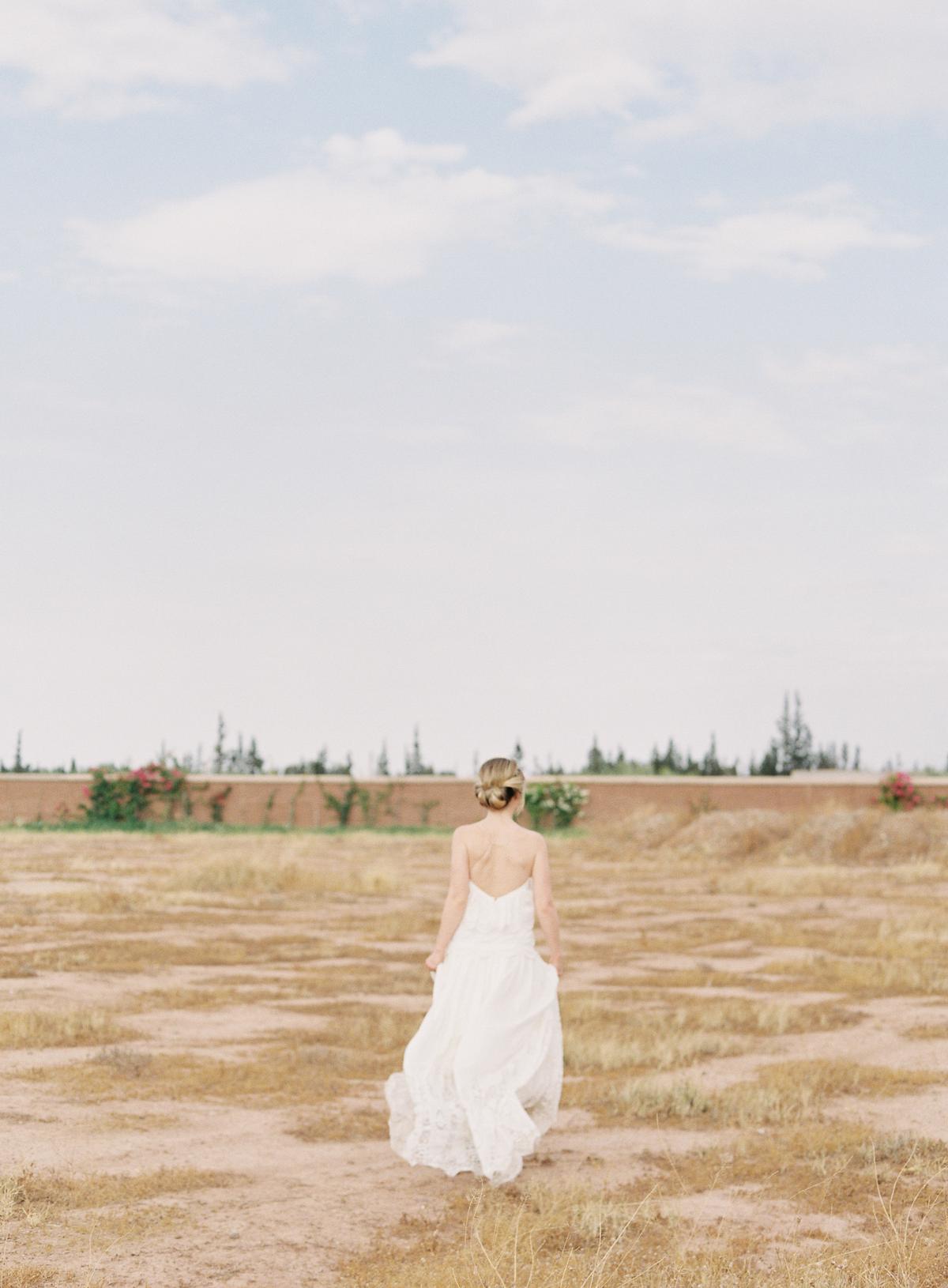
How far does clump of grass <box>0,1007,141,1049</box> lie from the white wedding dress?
4.52m

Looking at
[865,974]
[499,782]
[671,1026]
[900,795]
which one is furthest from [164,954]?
[900,795]

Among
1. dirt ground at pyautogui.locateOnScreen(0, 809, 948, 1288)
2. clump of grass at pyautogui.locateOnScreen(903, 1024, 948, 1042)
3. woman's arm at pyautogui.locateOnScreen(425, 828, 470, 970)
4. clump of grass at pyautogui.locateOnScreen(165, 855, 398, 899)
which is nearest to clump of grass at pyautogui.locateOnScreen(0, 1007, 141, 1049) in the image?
dirt ground at pyautogui.locateOnScreen(0, 809, 948, 1288)

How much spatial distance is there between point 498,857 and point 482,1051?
890mm

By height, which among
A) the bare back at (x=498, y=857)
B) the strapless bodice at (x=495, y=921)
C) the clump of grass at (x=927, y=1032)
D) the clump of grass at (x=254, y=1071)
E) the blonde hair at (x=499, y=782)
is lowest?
the clump of grass at (x=927, y=1032)

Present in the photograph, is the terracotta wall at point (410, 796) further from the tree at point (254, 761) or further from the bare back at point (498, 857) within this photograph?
the bare back at point (498, 857)

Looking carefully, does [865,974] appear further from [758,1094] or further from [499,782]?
[499,782]

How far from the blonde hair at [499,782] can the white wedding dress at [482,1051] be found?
488mm

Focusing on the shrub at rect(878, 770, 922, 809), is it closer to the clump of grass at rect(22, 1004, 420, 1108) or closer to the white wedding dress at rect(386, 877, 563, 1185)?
the clump of grass at rect(22, 1004, 420, 1108)

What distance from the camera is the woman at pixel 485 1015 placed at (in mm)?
7141

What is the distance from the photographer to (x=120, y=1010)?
12.6 m

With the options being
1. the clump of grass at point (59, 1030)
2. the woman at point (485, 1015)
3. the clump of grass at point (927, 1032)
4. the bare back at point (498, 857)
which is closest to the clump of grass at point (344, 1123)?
the woman at point (485, 1015)

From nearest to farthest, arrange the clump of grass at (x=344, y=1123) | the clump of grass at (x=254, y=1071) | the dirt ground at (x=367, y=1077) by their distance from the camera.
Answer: the dirt ground at (x=367, y=1077)
the clump of grass at (x=344, y=1123)
the clump of grass at (x=254, y=1071)

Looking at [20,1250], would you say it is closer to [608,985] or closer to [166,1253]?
[166,1253]

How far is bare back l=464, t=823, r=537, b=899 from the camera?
727cm
